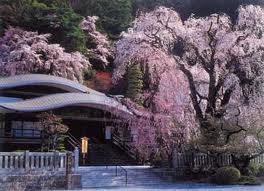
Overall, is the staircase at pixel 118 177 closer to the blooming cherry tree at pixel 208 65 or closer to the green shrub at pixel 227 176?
the green shrub at pixel 227 176

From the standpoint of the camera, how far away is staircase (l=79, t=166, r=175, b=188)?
2025 cm

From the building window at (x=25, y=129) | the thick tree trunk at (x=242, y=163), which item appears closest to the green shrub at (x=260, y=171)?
the thick tree trunk at (x=242, y=163)

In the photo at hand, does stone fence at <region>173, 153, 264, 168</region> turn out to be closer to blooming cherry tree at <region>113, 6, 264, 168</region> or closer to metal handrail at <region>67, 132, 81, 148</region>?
blooming cherry tree at <region>113, 6, 264, 168</region>

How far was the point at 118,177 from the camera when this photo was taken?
21.3 m

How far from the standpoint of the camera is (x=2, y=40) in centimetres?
3731

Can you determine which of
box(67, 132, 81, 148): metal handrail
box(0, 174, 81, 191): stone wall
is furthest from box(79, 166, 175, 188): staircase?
box(67, 132, 81, 148): metal handrail

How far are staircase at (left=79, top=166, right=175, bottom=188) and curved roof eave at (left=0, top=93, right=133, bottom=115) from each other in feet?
11.3

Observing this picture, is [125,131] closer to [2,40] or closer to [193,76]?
[193,76]

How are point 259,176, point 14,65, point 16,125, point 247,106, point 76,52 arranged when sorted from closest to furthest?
1. point 247,106
2. point 259,176
3. point 16,125
4. point 14,65
5. point 76,52

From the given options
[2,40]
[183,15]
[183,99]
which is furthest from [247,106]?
[2,40]

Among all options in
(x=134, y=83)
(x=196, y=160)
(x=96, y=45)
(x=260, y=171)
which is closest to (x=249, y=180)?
(x=196, y=160)

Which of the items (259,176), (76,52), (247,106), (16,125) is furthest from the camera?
(76,52)

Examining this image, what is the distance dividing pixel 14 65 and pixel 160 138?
55.8 feet

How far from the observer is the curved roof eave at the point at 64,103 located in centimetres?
2511
